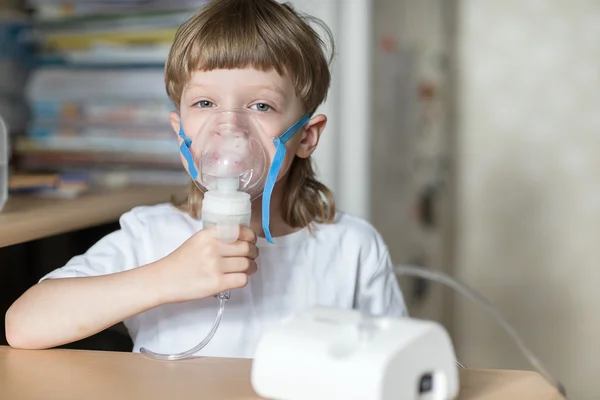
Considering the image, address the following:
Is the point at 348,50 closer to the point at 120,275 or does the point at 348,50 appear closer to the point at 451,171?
the point at 120,275

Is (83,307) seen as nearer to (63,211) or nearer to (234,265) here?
(234,265)

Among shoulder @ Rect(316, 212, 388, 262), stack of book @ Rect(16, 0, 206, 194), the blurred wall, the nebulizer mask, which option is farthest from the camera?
the blurred wall

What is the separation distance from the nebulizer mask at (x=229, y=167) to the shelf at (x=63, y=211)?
226mm

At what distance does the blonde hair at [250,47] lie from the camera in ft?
3.20

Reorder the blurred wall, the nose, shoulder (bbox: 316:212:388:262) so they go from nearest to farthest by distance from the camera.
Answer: the nose < shoulder (bbox: 316:212:388:262) < the blurred wall

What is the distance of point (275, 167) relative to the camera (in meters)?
0.96

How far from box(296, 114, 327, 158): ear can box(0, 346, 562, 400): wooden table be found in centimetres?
38

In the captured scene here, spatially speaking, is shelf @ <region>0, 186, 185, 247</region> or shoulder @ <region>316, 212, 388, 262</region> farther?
shoulder @ <region>316, 212, 388, 262</region>

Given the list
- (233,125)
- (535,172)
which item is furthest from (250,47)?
(535,172)

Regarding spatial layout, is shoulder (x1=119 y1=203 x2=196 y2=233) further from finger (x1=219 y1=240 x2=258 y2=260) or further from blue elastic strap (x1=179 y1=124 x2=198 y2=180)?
finger (x1=219 y1=240 x2=258 y2=260)

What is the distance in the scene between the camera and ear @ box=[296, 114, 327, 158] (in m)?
1.08

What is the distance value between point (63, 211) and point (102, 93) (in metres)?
0.59

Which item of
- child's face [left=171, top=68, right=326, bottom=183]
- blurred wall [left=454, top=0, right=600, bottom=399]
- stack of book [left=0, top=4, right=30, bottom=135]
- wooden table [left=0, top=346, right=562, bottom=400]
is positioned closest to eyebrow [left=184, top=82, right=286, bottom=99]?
child's face [left=171, top=68, right=326, bottom=183]

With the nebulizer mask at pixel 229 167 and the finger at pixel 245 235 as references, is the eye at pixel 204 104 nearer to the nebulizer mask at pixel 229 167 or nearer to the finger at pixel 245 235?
the nebulizer mask at pixel 229 167
